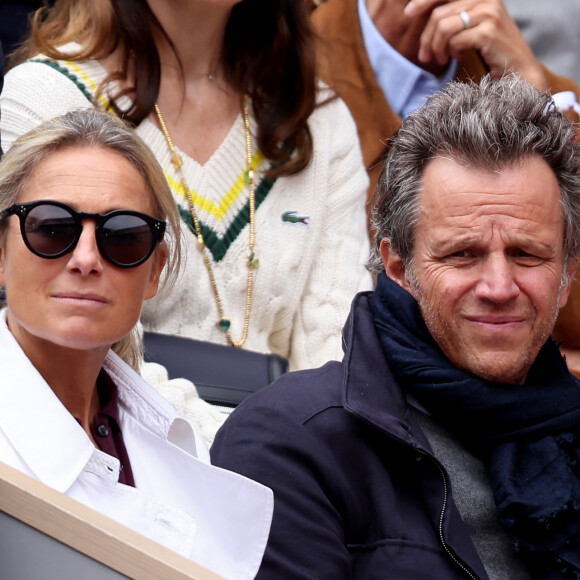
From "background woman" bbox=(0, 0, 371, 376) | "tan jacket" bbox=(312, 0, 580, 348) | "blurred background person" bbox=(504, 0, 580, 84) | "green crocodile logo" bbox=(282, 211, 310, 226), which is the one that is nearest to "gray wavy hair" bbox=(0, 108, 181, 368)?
"background woman" bbox=(0, 0, 371, 376)

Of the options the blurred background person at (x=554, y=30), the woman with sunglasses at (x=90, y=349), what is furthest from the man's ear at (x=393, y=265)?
the blurred background person at (x=554, y=30)

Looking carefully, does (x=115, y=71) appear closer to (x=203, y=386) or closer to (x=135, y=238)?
(x=203, y=386)

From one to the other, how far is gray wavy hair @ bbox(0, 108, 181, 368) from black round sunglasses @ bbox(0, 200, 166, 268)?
3.5 inches

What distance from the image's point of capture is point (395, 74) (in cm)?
316

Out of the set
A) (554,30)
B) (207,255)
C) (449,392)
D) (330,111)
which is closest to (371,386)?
(449,392)

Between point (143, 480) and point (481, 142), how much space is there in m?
0.81

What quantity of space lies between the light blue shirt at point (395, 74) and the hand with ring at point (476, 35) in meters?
0.05

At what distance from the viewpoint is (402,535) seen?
6.09 ft

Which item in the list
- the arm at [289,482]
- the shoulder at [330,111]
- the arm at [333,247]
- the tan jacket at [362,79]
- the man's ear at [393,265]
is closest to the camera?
the arm at [289,482]

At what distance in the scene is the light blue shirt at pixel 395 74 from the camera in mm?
3143

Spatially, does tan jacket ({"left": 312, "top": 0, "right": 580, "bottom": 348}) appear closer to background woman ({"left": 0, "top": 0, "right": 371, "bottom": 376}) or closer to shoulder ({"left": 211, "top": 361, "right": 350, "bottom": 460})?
background woman ({"left": 0, "top": 0, "right": 371, "bottom": 376})

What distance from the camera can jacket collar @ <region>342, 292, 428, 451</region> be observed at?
1.89 metres

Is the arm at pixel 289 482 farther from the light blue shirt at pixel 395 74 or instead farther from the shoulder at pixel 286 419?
the light blue shirt at pixel 395 74

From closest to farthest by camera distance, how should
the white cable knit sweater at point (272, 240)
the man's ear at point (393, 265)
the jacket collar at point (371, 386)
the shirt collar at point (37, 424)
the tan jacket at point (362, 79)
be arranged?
the shirt collar at point (37, 424)
the jacket collar at point (371, 386)
the man's ear at point (393, 265)
the white cable knit sweater at point (272, 240)
the tan jacket at point (362, 79)
